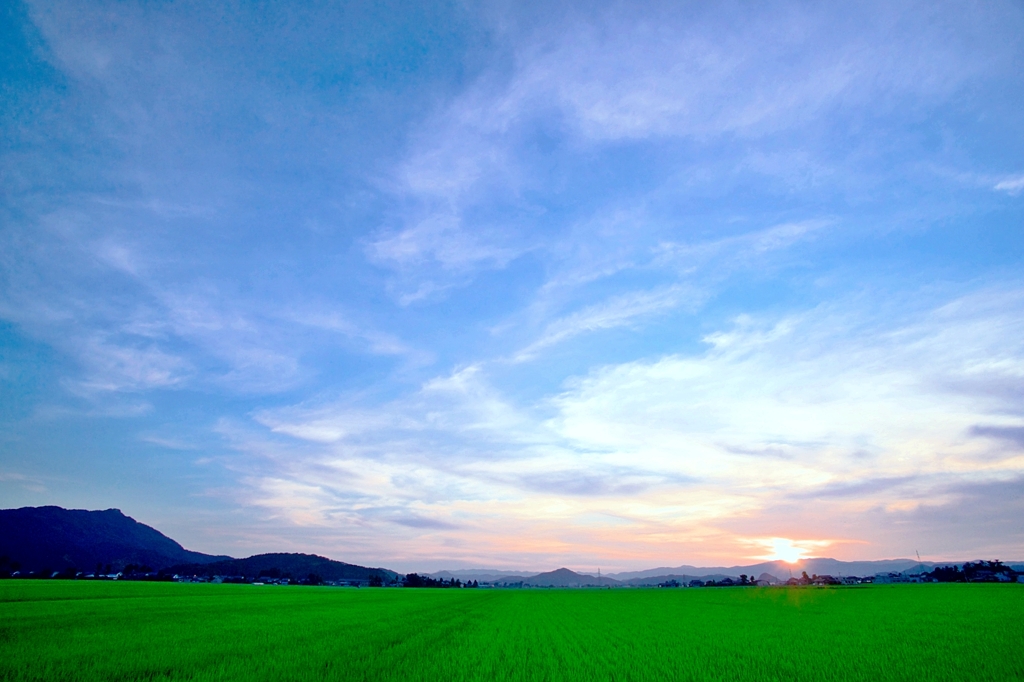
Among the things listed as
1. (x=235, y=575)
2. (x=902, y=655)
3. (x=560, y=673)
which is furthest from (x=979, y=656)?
(x=235, y=575)

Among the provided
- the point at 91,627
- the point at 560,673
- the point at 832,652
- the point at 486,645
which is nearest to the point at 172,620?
the point at 91,627

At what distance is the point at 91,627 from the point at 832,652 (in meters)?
25.6

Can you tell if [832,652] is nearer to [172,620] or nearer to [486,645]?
[486,645]

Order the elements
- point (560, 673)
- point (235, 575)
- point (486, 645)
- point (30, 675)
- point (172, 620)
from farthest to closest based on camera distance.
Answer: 1. point (235, 575)
2. point (172, 620)
3. point (486, 645)
4. point (560, 673)
5. point (30, 675)

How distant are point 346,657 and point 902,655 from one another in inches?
638

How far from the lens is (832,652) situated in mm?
14992

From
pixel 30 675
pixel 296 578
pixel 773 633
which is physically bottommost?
pixel 296 578

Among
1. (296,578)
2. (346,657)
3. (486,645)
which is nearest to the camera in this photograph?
(346,657)

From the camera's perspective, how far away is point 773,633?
20.3 meters

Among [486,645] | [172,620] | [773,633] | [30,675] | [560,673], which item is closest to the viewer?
[30,675]

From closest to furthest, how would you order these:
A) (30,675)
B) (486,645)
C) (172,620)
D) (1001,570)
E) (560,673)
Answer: (30,675) → (560,673) → (486,645) → (172,620) → (1001,570)

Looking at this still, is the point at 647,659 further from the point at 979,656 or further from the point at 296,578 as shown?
the point at 296,578

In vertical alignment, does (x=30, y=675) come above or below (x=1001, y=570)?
above

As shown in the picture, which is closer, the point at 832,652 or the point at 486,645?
the point at 832,652
